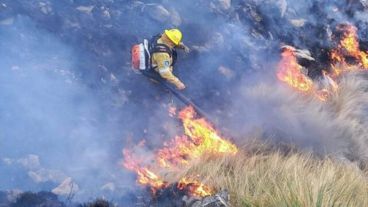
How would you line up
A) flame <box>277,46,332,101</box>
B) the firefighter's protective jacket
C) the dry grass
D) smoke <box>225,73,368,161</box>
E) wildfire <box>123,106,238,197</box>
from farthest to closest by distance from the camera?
1. flame <box>277,46,332,101</box>
2. the firefighter's protective jacket
3. smoke <box>225,73,368,161</box>
4. wildfire <box>123,106,238,197</box>
5. the dry grass

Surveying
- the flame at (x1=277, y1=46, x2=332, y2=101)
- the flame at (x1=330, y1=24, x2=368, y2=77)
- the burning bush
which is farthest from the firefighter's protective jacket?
the flame at (x1=330, y1=24, x2=368, y2=77)

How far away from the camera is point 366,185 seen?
530 cm

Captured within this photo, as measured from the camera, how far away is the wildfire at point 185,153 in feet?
18.5

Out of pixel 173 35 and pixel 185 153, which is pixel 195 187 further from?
pixel 173 35

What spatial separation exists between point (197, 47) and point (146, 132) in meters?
2.52

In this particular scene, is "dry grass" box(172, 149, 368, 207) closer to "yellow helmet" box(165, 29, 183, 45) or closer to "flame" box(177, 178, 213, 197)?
"flame" box(177, 178, 213, 197)

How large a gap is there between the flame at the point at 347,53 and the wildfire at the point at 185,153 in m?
3.16

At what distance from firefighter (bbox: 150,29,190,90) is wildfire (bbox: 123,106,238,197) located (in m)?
0.57

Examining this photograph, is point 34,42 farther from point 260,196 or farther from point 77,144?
point 260,196

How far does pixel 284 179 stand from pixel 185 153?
5.64 ft

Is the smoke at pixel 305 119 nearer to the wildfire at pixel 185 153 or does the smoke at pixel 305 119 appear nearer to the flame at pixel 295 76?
the flame at pixel 295 76

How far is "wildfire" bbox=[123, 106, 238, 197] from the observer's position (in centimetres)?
564

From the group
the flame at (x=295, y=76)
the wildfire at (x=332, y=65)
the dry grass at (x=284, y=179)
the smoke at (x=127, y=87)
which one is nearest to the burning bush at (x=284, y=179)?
the dry grass at (x=284, y=179)

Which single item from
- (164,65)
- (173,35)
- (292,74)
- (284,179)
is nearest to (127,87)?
(164,65)
